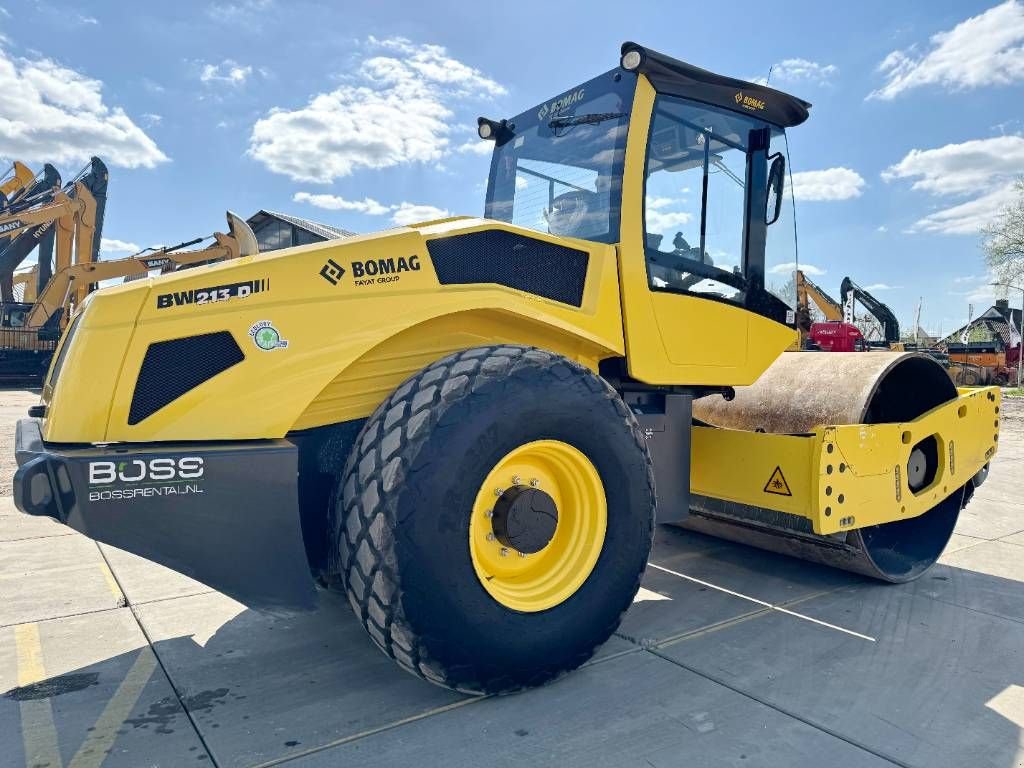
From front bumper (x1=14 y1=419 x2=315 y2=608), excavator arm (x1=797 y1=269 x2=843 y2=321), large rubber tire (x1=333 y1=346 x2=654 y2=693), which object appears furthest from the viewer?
excavator arm (x1=797 y1=269 x2=843 y2=321)

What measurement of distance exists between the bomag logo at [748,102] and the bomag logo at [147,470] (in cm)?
321

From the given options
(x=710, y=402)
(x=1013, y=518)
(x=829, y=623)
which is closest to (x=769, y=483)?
(x=829, y=623)

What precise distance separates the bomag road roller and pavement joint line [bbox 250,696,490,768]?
A: 0.76 feet

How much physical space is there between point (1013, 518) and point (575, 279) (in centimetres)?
526

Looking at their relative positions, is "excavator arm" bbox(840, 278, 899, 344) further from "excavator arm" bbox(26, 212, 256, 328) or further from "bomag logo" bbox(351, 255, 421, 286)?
"bomag logo" bbox(351, 255, 421, 286)

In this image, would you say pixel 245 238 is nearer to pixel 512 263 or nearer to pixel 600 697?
pixel 512 263

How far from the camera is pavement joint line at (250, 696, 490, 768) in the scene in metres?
2.56

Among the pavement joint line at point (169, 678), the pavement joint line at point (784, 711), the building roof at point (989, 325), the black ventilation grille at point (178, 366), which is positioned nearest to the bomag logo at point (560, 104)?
the black ventilation grille at point (178, 366)

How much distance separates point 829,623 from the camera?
13.0ft

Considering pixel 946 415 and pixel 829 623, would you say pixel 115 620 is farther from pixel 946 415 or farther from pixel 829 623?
pixel 946 415

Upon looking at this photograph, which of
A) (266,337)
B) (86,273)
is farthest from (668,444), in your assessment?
(86,273)

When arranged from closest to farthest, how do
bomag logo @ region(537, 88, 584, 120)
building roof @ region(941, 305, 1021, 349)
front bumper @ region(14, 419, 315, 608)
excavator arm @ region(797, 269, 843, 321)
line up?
1. front bumper @ region(14, 419, 315, 608)
2. bomag logo @ region(537, 88, 584, 120)
3. excavator arm @ region(797, 269, 843, 321)
4. building roof @ region(941, 305, 1021, 349)

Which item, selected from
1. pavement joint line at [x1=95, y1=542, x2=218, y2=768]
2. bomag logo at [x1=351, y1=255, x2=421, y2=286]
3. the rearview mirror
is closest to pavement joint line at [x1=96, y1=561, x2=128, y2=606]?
pavement joint line at [x1=95, y1=542, x2=218, y2=768]

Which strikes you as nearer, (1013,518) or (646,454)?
(646,454)
